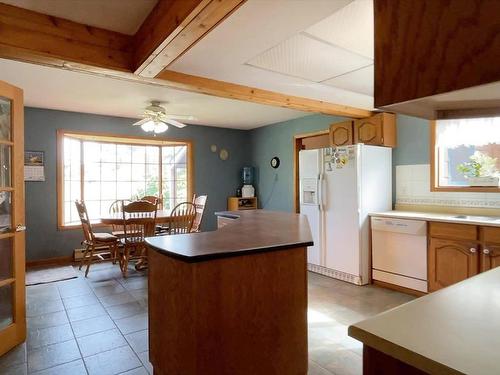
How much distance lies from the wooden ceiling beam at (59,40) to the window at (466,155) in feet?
9.74

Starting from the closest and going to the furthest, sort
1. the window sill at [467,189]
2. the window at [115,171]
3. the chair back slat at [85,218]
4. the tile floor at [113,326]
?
the tile floor at [113,326] < the window sill at [467,189] < the chair back slat at [85,218] < the window at [115,171]

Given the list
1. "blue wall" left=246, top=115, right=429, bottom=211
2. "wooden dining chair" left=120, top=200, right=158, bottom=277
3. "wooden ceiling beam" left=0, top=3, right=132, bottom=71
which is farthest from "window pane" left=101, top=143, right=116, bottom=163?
"wooden ceiling beam" left=0, top=3, right=132, bottom=71

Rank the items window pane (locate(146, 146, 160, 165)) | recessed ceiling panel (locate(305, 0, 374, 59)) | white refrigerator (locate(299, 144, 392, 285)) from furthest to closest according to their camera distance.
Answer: window pane (locate(146, 146, 160, 165)), white refrigerator (locate(299, 144, 392, 285)), recessed ceiling panel (locate(305, 0, 374, 59))

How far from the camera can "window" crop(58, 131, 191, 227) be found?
5062 mm

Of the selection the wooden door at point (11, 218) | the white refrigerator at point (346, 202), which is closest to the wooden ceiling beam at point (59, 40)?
the wooden door at point (11, 218)

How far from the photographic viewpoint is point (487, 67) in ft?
1.83

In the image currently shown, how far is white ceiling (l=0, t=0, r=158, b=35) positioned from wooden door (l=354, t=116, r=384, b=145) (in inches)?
114

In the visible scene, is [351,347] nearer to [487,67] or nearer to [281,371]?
[281,371]

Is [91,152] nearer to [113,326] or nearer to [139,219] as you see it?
[139,219]

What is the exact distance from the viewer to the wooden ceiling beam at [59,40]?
1.91m

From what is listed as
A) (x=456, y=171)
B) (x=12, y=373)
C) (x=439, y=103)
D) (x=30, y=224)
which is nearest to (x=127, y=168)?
(x=30, y=224)

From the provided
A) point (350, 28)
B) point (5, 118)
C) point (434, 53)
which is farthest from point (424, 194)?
point (5, 118)

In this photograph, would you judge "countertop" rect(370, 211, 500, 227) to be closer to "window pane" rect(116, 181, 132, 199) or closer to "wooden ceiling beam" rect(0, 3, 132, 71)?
"wooden ceiling beam" rect(0, 3, 132, 71)

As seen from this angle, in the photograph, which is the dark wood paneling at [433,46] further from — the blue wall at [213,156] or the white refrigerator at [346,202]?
the blue wall at [213,156]
